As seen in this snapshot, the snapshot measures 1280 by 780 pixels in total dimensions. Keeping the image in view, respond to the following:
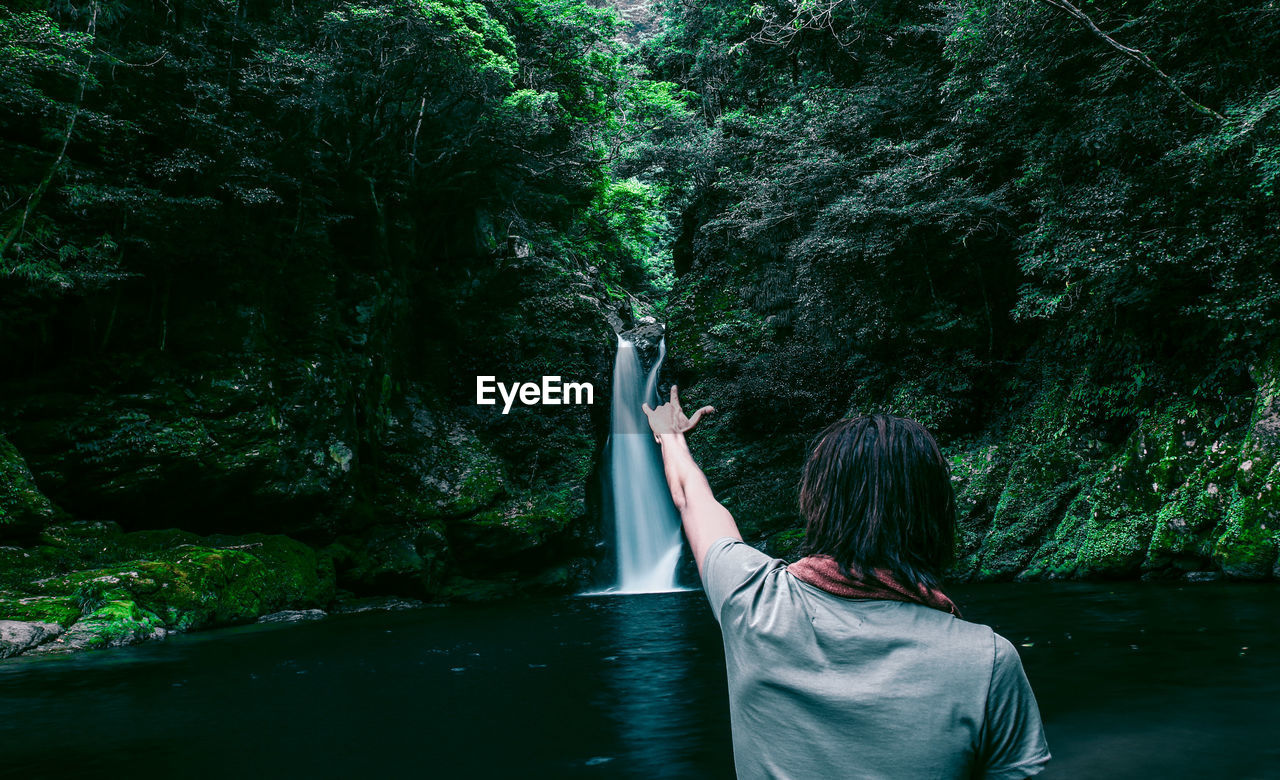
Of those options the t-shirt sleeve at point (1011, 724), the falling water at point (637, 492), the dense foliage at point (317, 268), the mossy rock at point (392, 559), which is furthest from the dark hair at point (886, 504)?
the falling water at point (637, 492)

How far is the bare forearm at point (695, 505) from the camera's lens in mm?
1327

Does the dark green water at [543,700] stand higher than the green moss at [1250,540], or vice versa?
the green moss at [1250,540]

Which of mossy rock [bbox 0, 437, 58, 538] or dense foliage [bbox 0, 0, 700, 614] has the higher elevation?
dense foliage [bbox 0, 0, 700, 614]

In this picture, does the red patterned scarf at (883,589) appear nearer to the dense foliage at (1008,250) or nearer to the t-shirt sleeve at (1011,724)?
the t-shirt sleeve at (1011,724)

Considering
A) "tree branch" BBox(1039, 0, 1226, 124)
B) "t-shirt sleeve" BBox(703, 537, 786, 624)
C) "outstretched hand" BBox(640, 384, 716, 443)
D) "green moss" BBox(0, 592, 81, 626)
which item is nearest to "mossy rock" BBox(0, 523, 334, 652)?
"green moss" BBox(0, 592, 81, 626)

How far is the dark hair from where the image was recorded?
3.72 feet

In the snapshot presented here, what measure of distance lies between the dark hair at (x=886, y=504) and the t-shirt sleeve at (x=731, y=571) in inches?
3.4

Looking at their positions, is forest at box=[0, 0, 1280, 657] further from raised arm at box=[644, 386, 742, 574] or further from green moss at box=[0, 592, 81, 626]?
raised arm at box=[644, 386, 742, 574]

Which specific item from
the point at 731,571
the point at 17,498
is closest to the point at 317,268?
the point at 17,498

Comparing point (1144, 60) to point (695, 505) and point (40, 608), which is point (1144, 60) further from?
point (40, 608)

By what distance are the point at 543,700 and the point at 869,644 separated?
Answer: 5.12 m

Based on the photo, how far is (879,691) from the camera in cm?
105

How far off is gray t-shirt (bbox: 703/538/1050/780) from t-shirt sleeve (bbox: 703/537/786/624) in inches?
1.0

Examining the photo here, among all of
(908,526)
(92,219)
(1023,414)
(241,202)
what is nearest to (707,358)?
(1023,414)
